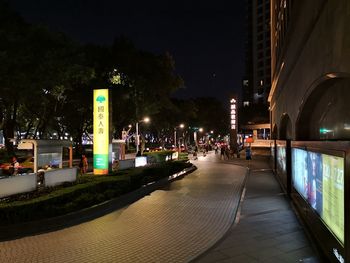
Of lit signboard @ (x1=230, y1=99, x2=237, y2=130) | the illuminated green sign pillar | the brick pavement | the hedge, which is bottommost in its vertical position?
the brick pavement

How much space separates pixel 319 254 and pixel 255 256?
130 cm

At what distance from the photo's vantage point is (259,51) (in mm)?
124312

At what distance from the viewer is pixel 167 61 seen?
41125 millimetres

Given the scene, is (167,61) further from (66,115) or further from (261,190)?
(261,190)

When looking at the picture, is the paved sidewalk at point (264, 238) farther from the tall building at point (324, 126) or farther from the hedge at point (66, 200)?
the hedge at point (66, 200)

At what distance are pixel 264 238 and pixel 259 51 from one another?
120m

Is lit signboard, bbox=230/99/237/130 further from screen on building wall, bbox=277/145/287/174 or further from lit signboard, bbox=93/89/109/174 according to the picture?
lit signboard, bbox=93/89/109/174

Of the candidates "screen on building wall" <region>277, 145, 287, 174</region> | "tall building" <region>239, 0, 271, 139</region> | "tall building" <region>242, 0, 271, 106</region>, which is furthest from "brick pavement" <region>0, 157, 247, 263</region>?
"tall building" <region>242, 0, 271, 106</region>

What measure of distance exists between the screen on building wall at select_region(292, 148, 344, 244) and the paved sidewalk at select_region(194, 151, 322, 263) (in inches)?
37.5

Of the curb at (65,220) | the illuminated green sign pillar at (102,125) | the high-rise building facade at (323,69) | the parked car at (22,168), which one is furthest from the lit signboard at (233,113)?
the curb at (65,220)

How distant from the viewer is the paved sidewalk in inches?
318

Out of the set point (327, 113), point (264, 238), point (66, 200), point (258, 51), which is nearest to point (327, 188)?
point (264, 238)

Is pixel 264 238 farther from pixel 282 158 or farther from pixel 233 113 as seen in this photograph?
pixel 233 113

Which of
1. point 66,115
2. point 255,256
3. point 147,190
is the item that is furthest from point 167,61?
point 255,256
